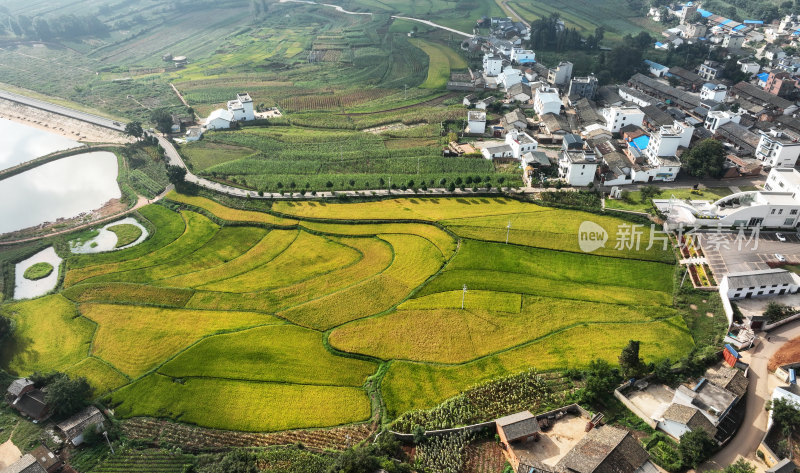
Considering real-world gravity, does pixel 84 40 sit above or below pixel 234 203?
above

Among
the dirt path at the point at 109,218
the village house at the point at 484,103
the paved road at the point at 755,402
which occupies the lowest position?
the paved road at the point at 755,402

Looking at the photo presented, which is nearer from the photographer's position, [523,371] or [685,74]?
[523,371]

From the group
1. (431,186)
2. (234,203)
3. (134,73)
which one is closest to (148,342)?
(234,203)

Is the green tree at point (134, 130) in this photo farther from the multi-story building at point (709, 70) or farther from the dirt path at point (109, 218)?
the multi-story building at point (709, 70)

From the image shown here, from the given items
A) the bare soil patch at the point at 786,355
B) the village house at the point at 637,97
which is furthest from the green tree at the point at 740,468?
the village house at the point at 637,97

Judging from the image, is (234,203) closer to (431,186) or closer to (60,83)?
(431,186)

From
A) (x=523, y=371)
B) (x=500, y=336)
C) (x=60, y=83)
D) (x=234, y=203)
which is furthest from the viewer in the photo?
(x=60, y=83)

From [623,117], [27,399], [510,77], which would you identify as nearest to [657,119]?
[623,117]
